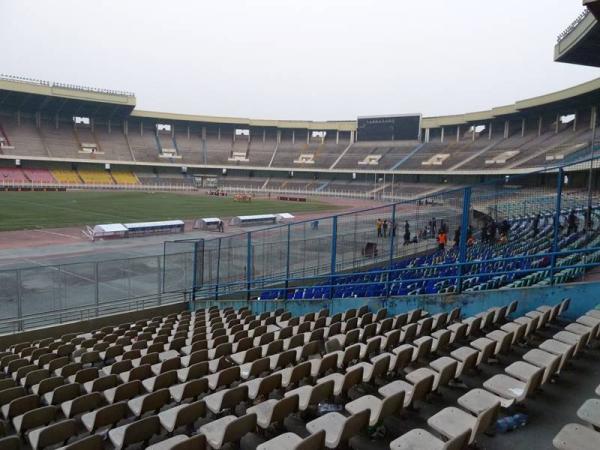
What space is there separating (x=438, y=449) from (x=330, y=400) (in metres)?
1.88

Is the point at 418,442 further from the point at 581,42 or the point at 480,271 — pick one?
the point at 581,42

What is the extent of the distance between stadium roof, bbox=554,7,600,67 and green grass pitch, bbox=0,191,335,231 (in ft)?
101

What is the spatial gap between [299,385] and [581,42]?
28946 millimetres

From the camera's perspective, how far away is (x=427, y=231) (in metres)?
19.2

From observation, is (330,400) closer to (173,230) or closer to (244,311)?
(244,311)

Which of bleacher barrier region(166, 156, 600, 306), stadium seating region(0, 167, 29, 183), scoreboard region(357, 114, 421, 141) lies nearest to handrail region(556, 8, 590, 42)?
bleacher barrier region(166, 156, 600, 306)

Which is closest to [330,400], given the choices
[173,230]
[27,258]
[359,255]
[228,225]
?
[359,255]

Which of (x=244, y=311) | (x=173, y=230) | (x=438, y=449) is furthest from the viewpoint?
(x=173, y=230)

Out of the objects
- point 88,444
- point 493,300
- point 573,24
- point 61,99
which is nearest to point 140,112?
point 61,99

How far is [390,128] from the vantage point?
295 feet

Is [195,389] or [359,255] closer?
[195,389]

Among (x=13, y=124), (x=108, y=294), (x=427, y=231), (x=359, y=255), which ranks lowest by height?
(x=108, y=294)

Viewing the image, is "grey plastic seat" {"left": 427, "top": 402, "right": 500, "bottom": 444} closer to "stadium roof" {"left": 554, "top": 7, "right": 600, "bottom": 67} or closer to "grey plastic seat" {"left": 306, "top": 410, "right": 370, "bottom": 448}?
"grey plastic seat" {"left": 306, "top": 410, "right": 370, "bottom": 448}

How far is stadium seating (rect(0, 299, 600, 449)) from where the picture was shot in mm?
4414
